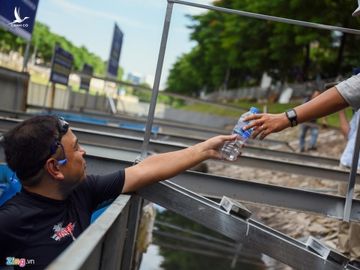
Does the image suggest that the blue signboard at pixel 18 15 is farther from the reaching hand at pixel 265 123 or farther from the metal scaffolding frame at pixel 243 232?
the reaching hand at pixel 265 123

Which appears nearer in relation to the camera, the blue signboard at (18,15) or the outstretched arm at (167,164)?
the outstretched arm at (167,164)

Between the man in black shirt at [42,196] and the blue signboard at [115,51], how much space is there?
58.3 feet

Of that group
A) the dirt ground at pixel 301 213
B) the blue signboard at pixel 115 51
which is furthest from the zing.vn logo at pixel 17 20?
the blue signboard at pixel 115 51

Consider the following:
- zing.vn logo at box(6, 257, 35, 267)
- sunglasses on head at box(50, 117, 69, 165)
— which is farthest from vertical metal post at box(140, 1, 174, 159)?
zing.vn logo at box(6, 257, 35, 267)

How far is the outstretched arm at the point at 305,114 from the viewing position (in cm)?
272

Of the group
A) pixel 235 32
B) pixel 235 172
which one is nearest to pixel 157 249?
pixel 235 172

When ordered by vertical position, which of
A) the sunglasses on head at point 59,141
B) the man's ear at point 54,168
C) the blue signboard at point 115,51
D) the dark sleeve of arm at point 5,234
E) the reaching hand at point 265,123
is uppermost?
the blue signboard at point 115,51

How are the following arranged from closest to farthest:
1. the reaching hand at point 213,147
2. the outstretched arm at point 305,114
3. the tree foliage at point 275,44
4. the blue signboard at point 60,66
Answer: the outstretched arm at point 305,114 < the reaching hand at point 213,147 < the blue signboard at point 60,66 < the tree foliage at point 275,44

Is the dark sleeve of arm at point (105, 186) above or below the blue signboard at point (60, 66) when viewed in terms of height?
below

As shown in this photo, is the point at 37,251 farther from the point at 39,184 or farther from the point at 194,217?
the point at 194,217

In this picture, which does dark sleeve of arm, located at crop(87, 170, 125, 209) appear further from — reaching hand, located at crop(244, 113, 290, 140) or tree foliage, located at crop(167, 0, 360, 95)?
tree foliage, located at crop(167, 0, 360, 95)

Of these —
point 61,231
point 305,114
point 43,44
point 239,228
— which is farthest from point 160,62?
point 43,44

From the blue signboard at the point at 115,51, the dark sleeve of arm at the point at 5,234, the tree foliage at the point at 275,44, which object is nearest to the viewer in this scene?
the dark sleeve of arm at the point at 5,234

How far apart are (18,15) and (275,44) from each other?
94.5 feet
